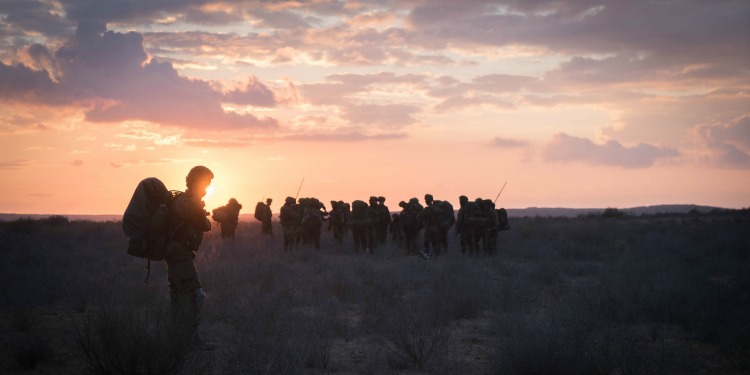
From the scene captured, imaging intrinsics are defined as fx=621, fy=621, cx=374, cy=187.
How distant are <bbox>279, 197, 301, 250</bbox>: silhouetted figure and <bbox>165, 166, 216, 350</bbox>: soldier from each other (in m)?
14.6

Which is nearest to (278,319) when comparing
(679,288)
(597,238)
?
(679,288)

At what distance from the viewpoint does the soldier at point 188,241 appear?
7.16m

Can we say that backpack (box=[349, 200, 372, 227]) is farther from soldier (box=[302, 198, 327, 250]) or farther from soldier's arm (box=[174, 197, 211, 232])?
soldier's arm (box=[174, 197, 211, 232])

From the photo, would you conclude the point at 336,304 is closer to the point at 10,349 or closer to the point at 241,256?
the point at 10,349

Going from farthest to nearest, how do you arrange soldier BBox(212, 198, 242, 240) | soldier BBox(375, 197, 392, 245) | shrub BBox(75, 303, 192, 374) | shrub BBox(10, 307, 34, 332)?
soldier BBox(212, 198, 242, 240), soldier BBox(375, 197, 392, 245), shrub BBox(10, 307, 34, 332), shrub BBox(75, 303, 192, 374)

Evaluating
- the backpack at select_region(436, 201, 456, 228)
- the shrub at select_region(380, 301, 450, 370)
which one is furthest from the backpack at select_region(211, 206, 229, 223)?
the shrub at select_region(380, 301, 450, 370)

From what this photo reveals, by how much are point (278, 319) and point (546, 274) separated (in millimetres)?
8118

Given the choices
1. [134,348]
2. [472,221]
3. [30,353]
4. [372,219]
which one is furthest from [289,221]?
[134,348]

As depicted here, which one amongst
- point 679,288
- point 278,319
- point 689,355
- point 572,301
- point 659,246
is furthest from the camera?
point 659,246

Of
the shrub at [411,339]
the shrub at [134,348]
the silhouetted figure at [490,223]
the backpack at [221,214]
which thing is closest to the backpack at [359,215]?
the silhouetted figure at [490,223]

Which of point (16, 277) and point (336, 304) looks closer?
point (336, 304)

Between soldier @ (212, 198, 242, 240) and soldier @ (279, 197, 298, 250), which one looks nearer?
soldier @ (279, 197, 298, 250)

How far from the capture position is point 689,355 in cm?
781

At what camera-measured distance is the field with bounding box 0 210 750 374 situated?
662 cm
